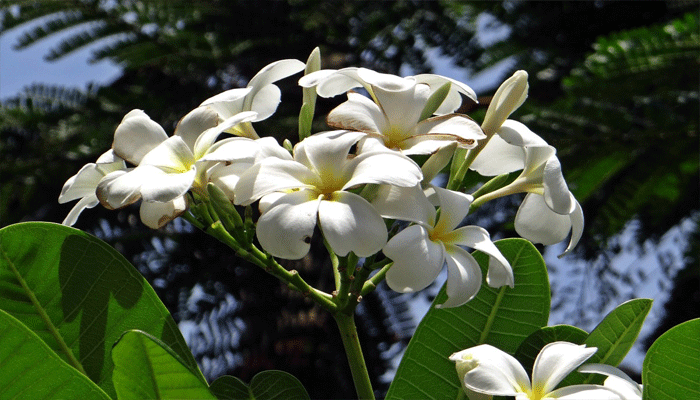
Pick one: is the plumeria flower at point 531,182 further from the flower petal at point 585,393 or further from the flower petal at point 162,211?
the flower petal at point 162,211

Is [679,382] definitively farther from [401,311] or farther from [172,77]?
[172,77]

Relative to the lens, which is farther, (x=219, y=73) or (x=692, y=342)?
(x=219, y=73)

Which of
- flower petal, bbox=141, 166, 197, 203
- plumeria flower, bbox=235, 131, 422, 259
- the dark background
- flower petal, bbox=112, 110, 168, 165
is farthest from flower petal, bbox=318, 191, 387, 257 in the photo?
the dark background

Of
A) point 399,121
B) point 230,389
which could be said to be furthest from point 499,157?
point 230,389

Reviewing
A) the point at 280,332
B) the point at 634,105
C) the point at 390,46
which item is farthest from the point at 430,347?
the point at 390,46

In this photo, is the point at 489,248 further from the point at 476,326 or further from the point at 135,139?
the point at 135,139

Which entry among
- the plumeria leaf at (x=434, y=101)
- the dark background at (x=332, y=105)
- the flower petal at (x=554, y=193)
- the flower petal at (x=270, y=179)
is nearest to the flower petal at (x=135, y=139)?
the flower petal at (x=270, y=179)
